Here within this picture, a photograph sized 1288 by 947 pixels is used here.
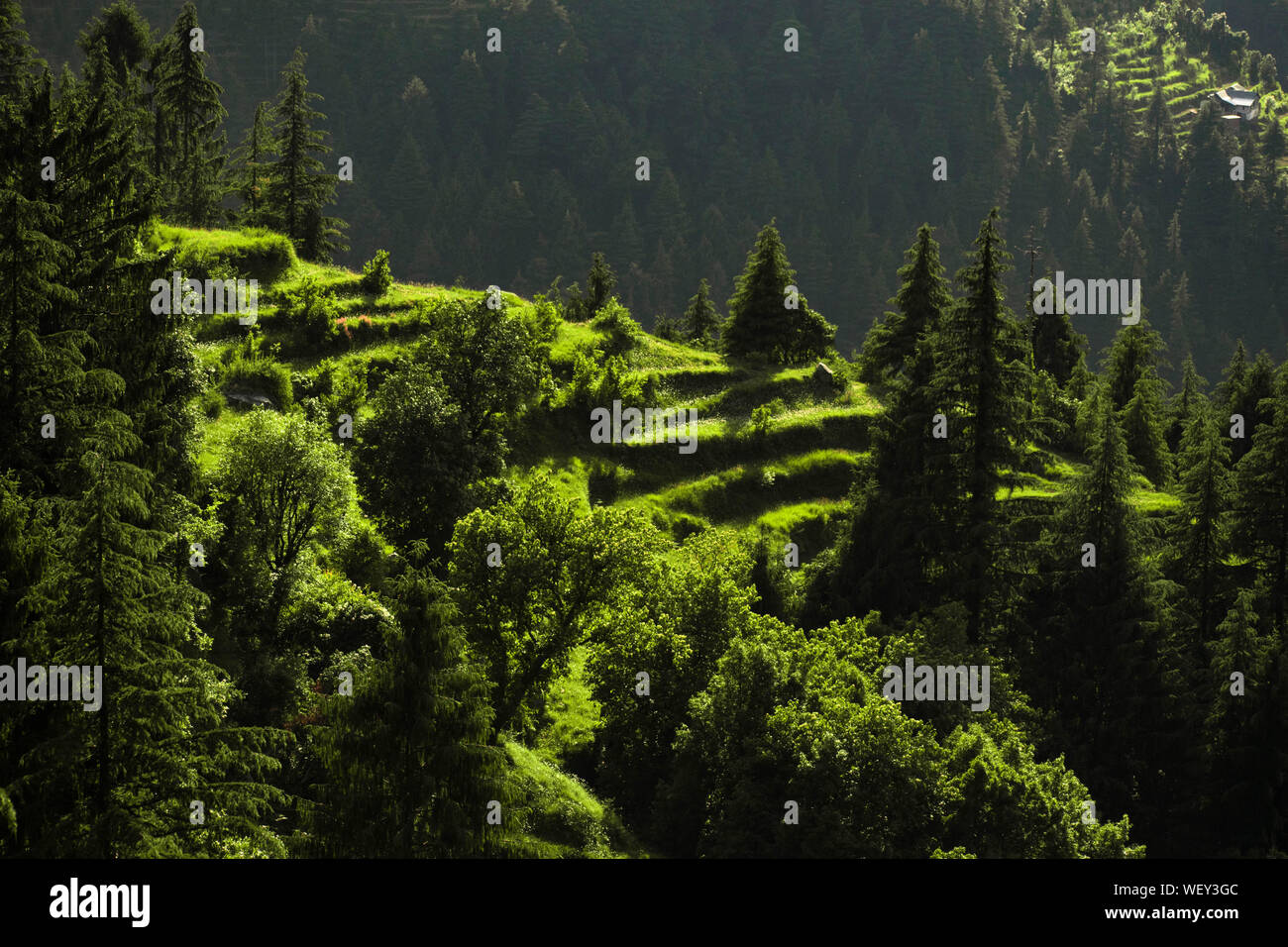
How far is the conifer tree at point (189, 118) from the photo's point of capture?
3287 inches

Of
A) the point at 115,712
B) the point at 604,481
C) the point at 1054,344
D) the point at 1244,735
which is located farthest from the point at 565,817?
the point at 1054,344

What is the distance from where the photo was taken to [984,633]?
52562mm

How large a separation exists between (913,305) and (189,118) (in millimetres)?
51528

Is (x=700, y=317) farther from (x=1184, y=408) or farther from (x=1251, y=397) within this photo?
(x=1251, y=397)

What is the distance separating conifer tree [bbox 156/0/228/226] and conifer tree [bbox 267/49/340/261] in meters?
5.24

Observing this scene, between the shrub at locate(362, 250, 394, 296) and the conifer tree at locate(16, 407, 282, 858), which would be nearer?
the conifer tree at locate(16, 407, 282, 858)

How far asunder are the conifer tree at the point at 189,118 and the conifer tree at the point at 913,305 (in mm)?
46279

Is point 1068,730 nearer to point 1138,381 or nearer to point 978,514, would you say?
point 978,514

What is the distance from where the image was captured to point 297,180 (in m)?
81.4

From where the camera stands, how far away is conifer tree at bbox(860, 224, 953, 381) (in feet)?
254

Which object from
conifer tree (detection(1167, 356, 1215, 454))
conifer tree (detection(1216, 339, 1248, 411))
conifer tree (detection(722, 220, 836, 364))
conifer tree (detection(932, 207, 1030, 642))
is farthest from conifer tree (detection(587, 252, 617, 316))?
conifer tree (detection(1216, 339, 1248, 411))

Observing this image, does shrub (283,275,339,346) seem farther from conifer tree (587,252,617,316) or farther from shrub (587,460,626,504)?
conifer tree (587,252,617,316)

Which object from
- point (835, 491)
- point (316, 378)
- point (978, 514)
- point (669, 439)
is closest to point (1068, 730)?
point (978, 514)

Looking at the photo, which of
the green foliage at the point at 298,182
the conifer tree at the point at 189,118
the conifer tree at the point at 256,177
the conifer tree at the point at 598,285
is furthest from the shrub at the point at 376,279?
the conifer tree at the point at 598,285
